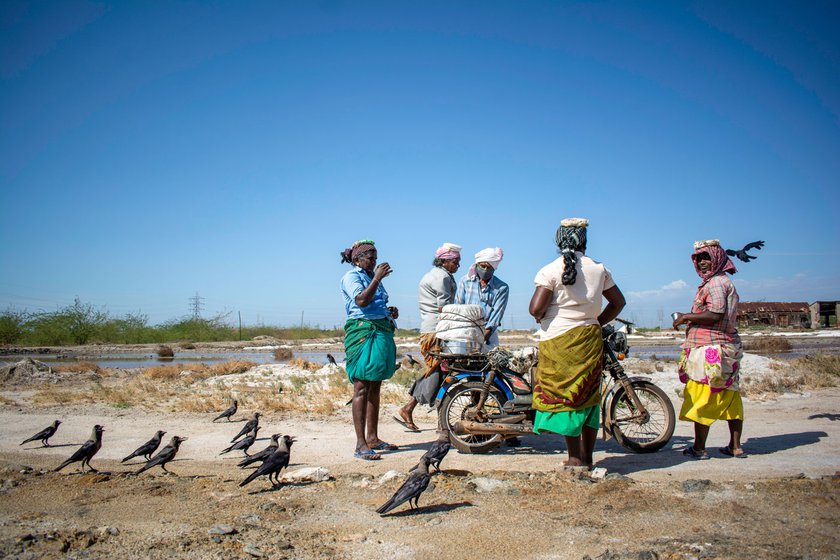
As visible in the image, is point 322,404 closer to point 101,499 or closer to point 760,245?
point 101,499

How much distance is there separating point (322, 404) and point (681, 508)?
295 inches

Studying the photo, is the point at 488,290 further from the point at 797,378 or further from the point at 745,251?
the point at 797,378

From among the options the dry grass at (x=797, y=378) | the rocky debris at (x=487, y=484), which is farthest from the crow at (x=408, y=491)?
the dry grass at (x=797, y=378)

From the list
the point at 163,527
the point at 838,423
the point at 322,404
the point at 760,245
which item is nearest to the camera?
the point at 163,527

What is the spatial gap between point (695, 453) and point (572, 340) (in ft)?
7.08

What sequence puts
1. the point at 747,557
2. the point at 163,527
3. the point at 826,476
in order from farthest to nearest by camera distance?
1. the point at 826,476
2. the point at 163,527
3. the point at 747,557

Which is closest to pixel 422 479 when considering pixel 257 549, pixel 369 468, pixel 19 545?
pixel 257 549

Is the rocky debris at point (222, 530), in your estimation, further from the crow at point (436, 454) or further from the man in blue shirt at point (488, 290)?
the man in blue shirt at point (488, 290)

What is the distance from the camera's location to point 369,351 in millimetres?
6109

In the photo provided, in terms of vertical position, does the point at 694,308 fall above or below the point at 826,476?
above

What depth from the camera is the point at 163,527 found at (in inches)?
152

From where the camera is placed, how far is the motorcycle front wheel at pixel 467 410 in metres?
6.14

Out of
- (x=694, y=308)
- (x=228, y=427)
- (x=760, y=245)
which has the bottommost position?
(x=228, y=427)

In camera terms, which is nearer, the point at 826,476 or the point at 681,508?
the point at 681,508
